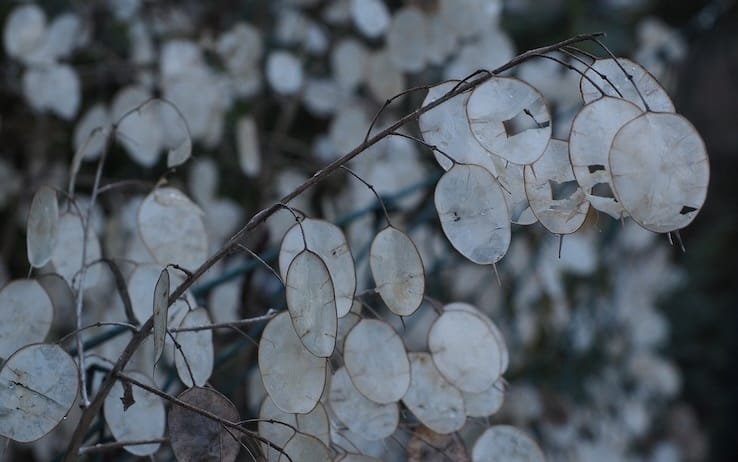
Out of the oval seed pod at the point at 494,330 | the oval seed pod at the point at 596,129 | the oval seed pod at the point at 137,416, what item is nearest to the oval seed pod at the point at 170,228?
the oval seed pod at the point at 137,416

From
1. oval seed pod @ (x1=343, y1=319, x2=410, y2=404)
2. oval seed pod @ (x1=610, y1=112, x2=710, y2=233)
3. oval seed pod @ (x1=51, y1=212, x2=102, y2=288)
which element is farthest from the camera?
oval seed pod @ (x1=51, y1=212, x2=102, y2=288)

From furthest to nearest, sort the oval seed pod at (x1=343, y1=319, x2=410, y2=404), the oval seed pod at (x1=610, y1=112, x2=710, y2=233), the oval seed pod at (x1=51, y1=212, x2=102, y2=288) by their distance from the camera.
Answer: the oval seed pod at (x1=51, y1=212, x2=102, y2=288)
the oval seed pod at (x1=343, y1=319, x2=410, y2=404)
the oval seed pod at (x1=610, y1=112, x2=710, y2=233)

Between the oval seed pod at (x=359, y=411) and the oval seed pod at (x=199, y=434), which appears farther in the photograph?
the oval seed pod at (x=359, y=411)

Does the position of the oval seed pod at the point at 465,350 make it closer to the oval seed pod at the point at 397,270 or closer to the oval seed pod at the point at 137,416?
the oval seed pod at the point at 397,270

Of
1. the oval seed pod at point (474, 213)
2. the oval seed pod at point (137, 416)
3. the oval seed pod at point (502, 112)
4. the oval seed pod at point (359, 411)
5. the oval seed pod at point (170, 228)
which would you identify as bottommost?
the oval seed pod at point (137, 416)

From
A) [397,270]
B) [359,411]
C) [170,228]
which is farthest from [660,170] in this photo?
[170,228]

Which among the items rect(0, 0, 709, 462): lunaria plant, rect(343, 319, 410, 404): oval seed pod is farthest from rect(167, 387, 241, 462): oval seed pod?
rect(343, 319, 410, 404): oval seed pod

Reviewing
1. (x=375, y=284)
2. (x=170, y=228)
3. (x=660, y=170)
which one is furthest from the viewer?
(x=170, y=228)

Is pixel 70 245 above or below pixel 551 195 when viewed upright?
below

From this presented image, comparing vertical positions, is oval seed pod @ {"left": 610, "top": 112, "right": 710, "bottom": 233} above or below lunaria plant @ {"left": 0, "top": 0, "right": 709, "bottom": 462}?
above

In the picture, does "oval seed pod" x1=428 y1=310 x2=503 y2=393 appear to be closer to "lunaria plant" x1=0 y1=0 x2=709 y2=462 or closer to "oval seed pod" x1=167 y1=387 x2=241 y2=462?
"lunaria plant" x1=0 y1=0 x2=709 y2=462

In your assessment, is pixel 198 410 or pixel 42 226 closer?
pixel 198 410

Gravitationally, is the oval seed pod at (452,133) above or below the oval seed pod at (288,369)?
above

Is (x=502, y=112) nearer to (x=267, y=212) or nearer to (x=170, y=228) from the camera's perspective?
(x=267, y=212)
